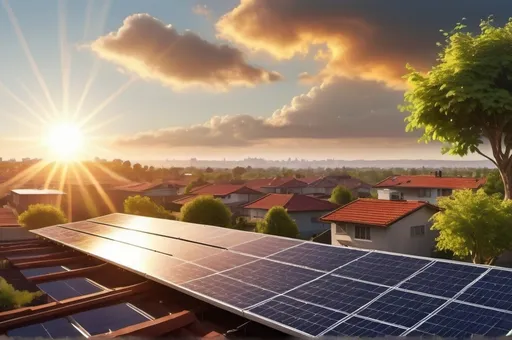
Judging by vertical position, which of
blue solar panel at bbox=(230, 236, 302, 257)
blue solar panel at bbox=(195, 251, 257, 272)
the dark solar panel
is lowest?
the dark solar panel

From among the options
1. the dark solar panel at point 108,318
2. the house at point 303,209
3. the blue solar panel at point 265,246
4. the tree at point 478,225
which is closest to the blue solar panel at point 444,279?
the blue solar panel at point 265,246

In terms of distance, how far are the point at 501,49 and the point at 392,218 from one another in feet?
55.2

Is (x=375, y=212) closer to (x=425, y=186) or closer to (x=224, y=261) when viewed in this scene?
(x=224, y=261)

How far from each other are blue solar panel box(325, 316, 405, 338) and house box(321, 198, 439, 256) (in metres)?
30.6

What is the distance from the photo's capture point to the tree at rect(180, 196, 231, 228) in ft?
156

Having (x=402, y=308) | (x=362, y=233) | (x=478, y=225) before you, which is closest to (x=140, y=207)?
(x=362, y=233)

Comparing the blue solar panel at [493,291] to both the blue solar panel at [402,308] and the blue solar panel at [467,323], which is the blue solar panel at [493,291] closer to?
the blue solar panel at [467,323]

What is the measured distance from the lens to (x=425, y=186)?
7819 centimetres

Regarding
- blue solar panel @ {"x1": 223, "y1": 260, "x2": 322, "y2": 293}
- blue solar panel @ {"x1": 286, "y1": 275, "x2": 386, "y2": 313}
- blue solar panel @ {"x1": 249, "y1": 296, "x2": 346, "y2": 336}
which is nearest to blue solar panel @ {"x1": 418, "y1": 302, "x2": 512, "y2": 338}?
blue solar panel @ {"x1": 286, "y1": 275, "x2": 386, "y2": 313}

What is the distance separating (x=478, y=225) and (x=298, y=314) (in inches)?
827

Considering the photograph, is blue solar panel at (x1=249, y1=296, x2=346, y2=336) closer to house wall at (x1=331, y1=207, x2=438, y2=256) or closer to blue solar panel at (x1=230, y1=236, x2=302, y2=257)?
blue solar panel at (x1=230, y1=236, x2=302, y2=257)

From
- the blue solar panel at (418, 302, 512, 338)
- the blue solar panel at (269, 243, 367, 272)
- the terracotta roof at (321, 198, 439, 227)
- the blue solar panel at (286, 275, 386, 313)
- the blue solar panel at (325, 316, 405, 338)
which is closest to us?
the blue solar panel at (418, 302, 512, 338)

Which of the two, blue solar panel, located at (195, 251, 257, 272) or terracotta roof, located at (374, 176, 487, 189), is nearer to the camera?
blue solar panel, located at (195, 251, 257, 272)

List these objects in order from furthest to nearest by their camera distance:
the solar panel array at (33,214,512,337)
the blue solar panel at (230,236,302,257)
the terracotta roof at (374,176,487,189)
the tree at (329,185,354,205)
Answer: the tree at (329,185,354,205) < the terracotta roof at (374,176,487,189) < the blue solar panel at (230,236,302,257) < the solar panel array at (33,214,512,337)
